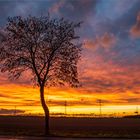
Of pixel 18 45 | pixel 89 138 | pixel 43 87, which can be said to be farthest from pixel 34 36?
pixel 89 138

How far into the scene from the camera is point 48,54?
49.4 m

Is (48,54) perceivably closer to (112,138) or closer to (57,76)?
(57,76)

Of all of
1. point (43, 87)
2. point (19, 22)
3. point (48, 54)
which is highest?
point (19, 22)

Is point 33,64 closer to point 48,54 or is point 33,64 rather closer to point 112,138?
point 48,54

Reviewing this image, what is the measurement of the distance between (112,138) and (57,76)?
34.9ft

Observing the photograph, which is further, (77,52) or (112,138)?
(77,52)

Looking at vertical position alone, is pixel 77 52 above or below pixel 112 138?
above

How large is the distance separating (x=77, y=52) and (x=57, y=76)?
3201 millimetres

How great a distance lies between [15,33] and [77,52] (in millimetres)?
6608

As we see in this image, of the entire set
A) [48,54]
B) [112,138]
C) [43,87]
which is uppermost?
[48,54]

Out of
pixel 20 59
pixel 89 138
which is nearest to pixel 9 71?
pixel 20 59

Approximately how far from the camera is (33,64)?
49656 millimetres

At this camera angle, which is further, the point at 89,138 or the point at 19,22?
the point at 19,22

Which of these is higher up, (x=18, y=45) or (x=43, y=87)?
(x=18, y=45)
